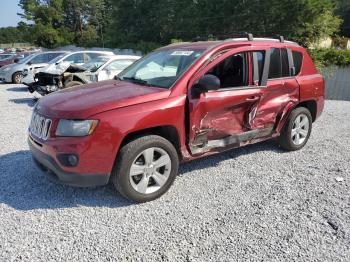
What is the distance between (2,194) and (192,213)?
225cm

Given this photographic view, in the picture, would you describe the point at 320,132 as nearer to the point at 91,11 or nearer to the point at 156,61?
the point at 156,61

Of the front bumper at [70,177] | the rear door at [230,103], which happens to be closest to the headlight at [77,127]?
the front bumper at [70,177]

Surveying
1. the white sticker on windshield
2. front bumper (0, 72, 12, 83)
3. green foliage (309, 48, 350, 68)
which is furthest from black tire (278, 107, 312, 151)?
front bumper (0, 72, 12, 83)

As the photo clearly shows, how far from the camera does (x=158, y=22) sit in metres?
28.0

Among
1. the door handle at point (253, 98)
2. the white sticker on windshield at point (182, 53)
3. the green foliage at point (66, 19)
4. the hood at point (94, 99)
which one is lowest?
the door handle at point (253, 98)

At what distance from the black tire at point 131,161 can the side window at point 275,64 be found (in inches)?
81.2

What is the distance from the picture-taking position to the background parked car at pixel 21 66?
15.8m

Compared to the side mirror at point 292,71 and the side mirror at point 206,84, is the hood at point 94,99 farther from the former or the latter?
the side mirror at point 292,71

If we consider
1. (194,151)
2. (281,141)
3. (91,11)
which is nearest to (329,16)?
(281,141)

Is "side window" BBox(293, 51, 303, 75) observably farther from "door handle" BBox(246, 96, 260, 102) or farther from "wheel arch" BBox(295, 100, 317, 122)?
"door handle" BBox(246, 96, 260, 102)

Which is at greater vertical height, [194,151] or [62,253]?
[194,151]

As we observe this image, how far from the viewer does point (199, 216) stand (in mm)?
3424

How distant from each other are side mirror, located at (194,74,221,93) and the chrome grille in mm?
1695

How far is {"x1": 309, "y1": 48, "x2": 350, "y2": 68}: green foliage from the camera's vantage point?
12.8 meters
